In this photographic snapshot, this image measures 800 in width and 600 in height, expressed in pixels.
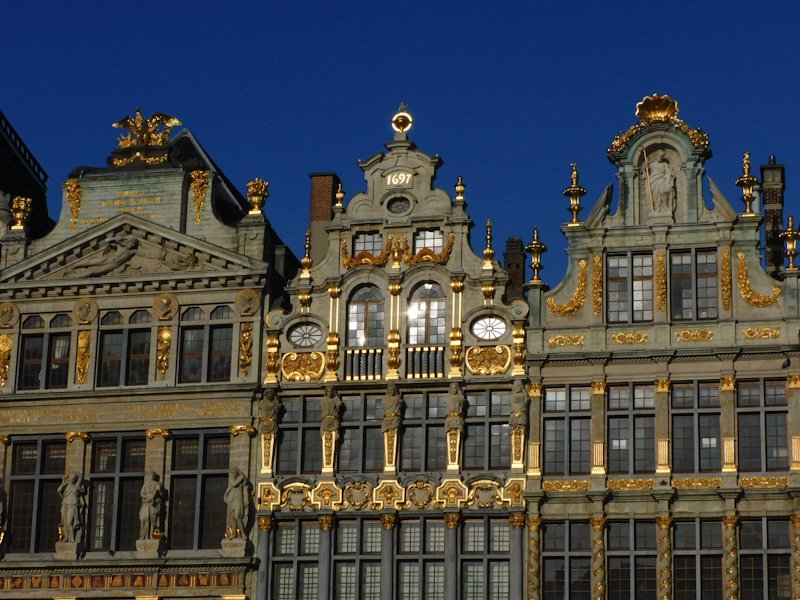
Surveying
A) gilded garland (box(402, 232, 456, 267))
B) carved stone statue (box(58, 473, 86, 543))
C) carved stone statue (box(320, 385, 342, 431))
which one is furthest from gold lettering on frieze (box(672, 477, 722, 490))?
carved stone statue (box(58, 473, 86, 543))

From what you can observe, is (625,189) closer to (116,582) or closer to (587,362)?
(587,362)

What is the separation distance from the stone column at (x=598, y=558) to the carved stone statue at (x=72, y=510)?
40.7ft

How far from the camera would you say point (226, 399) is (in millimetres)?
46156

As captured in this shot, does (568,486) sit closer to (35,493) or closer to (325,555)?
(325,555)

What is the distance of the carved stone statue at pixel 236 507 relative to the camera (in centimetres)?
4488

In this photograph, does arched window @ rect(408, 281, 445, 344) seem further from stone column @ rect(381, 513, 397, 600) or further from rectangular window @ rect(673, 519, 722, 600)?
rectangular window @ rect(673, 519, 722, 600)

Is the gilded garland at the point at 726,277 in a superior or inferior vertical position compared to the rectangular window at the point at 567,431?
superior

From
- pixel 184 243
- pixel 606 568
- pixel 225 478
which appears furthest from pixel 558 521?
pixel 184 243

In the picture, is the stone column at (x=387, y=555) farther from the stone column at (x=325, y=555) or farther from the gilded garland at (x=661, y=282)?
the gilded garland at (x=661, y=282)

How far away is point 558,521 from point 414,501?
3.40 meters

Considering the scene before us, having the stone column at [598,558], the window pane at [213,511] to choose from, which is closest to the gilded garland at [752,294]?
the stone column at [598,558]

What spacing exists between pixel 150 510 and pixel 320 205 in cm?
953

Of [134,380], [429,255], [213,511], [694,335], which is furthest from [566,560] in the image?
[134,380]

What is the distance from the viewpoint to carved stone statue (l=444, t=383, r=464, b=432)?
4453 centimetres
